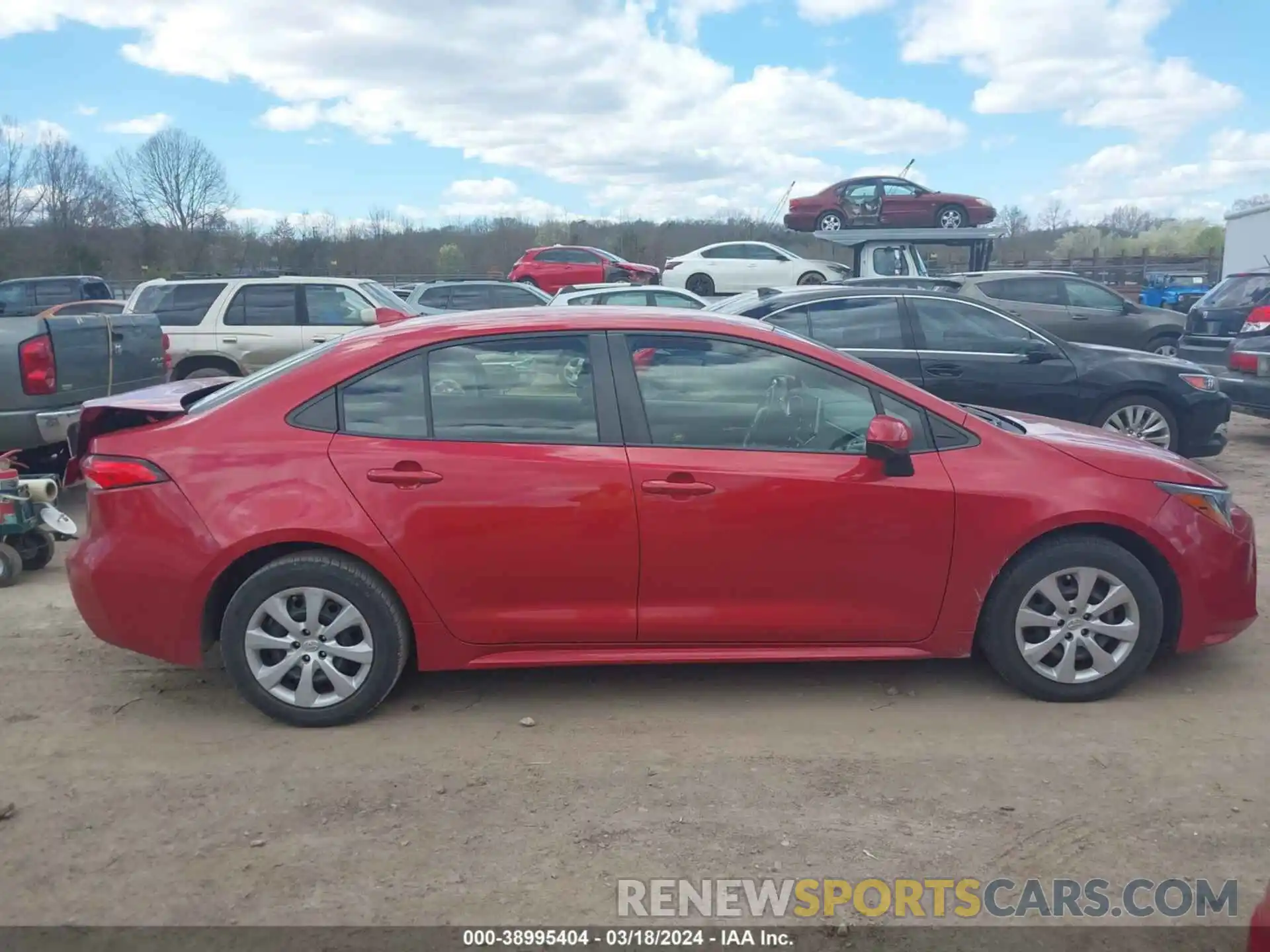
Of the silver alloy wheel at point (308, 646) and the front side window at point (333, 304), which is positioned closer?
the silver alloy wheel at point (308, 646)

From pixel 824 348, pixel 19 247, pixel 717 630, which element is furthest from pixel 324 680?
pixel 19 247

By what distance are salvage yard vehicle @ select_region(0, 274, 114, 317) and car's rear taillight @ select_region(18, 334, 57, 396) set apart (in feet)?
64.6

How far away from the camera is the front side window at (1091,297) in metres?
13.9

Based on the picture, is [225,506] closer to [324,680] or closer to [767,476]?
[324,680]

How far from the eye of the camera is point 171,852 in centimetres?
338

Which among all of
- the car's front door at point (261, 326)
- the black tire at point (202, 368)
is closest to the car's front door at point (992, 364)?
the car's front door at point (261, 326)

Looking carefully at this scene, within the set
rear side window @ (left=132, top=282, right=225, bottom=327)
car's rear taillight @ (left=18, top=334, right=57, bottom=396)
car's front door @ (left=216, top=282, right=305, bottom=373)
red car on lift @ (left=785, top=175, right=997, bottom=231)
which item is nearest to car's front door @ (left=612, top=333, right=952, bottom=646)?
car's rear taillight @ (left=18, top=334, right=57, bottom=396)

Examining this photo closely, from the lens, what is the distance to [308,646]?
4.16 metres

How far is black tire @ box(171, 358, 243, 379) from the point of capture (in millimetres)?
12445

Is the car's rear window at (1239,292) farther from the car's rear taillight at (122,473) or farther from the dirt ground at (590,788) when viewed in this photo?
the car's rear taillight at (122,473)

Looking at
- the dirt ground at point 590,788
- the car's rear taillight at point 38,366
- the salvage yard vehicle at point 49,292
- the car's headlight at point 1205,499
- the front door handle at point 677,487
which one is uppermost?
the salvage yard vehicle at point 49,292

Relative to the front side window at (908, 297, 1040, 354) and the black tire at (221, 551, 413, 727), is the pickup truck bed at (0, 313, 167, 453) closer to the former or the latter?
the black tire at (221, 551, 413, 727)

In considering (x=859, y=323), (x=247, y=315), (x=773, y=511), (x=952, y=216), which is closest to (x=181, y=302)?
(x=247, y=315)

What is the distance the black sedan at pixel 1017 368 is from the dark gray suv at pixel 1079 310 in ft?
15.5
